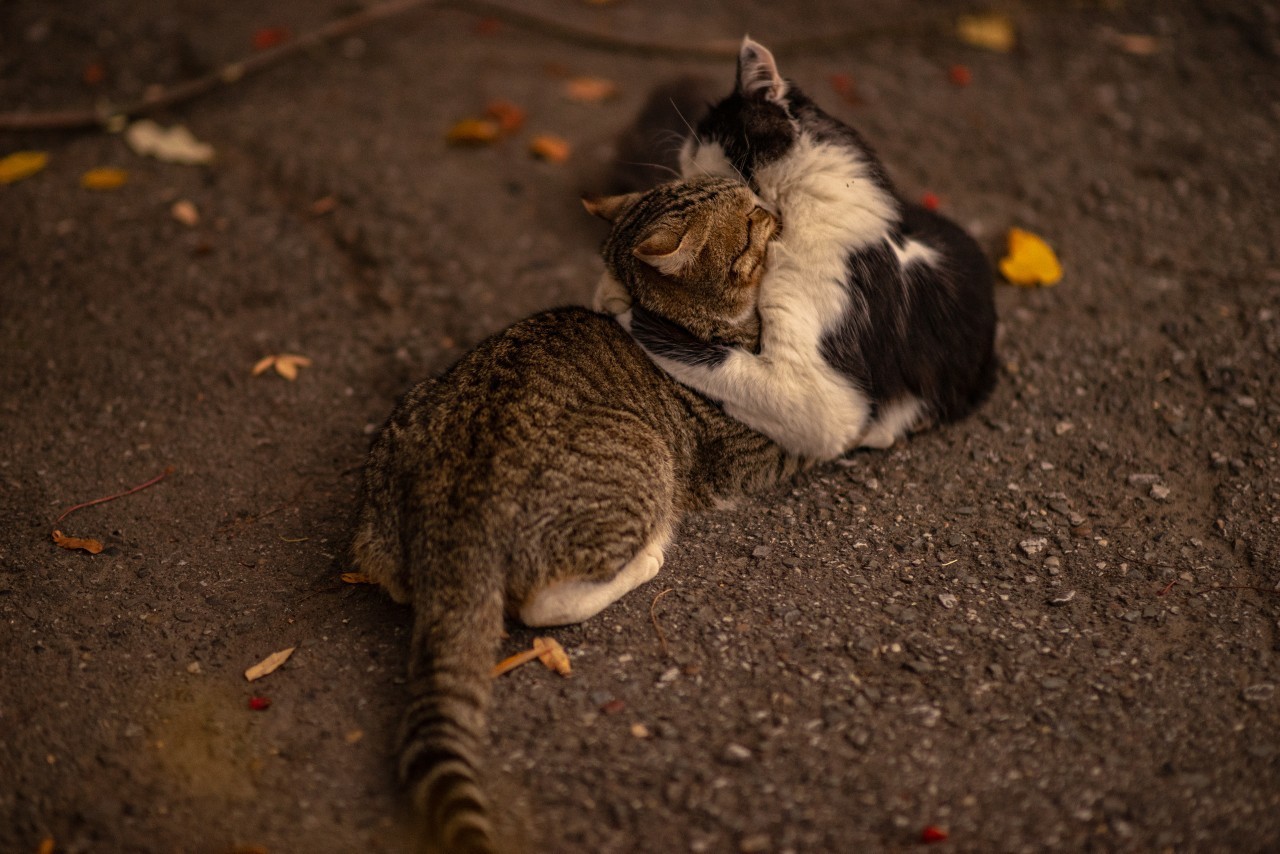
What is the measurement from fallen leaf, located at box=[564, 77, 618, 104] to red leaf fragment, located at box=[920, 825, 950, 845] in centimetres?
414

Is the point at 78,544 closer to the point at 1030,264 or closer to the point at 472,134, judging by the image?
the point at 472,134

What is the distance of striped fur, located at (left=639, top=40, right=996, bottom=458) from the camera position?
3.20 m

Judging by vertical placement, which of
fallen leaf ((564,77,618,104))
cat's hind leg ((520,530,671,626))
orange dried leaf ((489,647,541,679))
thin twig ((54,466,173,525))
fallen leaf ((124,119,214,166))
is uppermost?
fallen leaf ((564,77,618,104))

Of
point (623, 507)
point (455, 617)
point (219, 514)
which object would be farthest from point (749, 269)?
point (219, 514)

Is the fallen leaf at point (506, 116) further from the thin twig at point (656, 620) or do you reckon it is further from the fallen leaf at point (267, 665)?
the fallen leaf at point (267, 665)

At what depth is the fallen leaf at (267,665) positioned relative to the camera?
9.41ft

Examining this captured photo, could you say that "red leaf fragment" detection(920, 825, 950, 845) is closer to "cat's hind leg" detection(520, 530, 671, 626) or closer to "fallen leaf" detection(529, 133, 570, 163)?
"cat's hind leg" detection(520, 530, 671, 626)

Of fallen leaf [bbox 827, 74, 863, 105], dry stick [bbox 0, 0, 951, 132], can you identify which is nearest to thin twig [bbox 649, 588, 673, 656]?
fallen leaf [bbox 827, 74, 863, 105]

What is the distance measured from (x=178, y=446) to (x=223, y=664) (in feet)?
3.63

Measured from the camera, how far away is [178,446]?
12.1 ft

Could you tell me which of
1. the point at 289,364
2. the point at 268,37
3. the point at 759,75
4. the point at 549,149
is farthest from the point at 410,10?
the point at 759,75

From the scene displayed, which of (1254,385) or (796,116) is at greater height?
(796,116)

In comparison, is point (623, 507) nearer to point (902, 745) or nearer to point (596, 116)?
point (902, 745)

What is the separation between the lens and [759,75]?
10.9 feet
